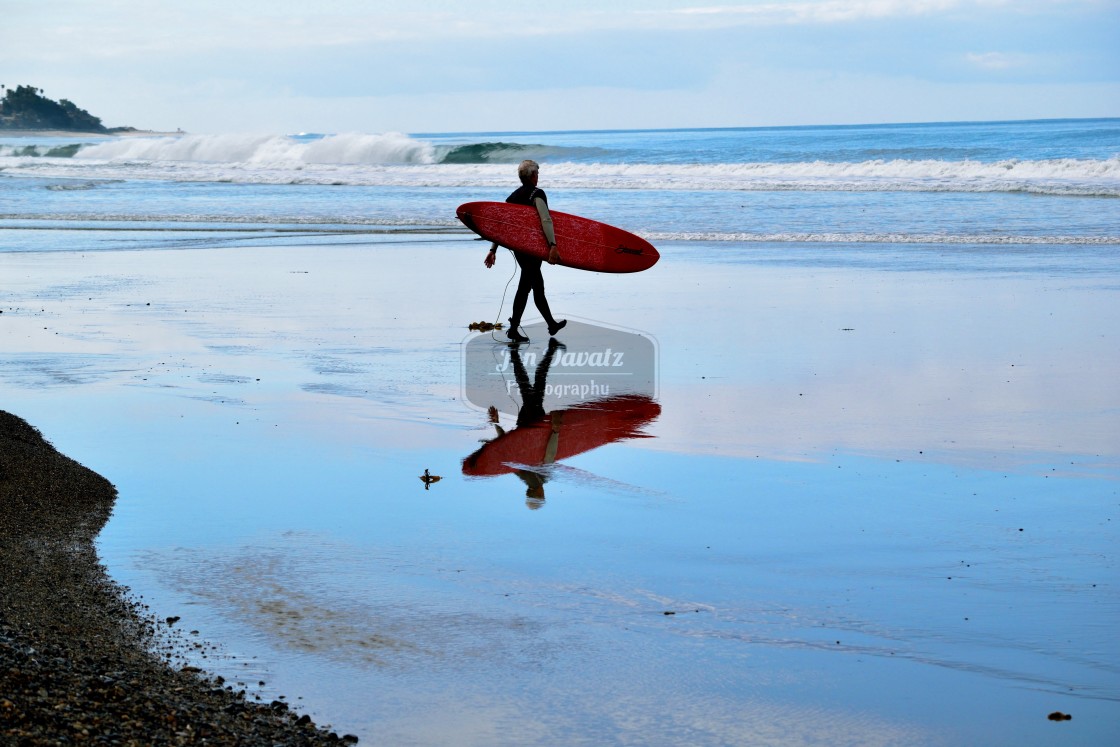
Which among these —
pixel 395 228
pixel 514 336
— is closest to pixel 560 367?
pixel 514 336

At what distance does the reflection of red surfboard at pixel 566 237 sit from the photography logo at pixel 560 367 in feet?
2.97

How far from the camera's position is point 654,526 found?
18.2ft

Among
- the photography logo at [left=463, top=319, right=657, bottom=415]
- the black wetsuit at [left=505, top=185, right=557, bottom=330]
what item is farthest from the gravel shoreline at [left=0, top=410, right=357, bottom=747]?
the black wetsuit at [left=505, top=185, right=557, bottom=330]

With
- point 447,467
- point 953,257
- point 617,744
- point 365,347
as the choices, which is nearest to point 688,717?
point 617,744

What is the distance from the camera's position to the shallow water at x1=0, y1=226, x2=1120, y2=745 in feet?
12.5

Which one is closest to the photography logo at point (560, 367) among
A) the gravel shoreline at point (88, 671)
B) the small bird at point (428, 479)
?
the small bird at point (428, 479)

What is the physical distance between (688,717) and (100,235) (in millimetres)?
20681

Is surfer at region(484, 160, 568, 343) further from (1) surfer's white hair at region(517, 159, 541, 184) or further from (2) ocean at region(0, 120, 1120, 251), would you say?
(2) ocean at region(0, 120, 1120, 251)

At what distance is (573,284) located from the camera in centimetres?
1477

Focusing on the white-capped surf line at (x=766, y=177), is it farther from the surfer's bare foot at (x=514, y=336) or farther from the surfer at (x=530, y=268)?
the surfer's bare foot at (x=514, y=336)

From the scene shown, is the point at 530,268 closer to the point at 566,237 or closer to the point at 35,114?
the point at 566,237

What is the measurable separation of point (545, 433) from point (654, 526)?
200cm

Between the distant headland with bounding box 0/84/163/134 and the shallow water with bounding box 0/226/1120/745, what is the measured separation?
498 feet

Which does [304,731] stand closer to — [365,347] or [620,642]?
[620,642]
